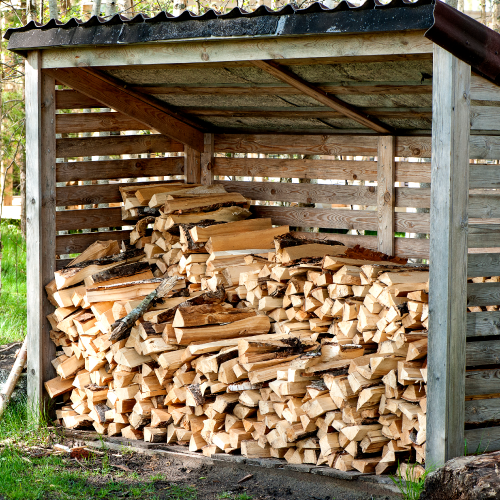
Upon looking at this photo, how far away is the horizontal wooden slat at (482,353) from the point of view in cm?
396

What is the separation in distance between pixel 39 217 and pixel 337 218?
2539 mm

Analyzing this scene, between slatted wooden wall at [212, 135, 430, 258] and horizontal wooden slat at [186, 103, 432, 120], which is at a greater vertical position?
horizontal wooden slat at [186, 103, 432, 120]

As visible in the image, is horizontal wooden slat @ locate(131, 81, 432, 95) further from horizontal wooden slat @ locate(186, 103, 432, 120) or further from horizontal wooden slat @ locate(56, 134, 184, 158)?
horizontal wooden slat @ locate(56, 134, 184, 158)

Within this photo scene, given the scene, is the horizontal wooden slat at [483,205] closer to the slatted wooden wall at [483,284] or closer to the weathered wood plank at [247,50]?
the slatted wooden wall at [483,284]

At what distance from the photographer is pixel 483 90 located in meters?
3.87

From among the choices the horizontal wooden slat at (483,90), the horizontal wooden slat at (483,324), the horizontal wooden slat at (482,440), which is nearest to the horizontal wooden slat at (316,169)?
the horizontal wooden slat at (483,90)

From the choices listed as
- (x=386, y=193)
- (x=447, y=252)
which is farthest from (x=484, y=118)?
(x=386, y=193)

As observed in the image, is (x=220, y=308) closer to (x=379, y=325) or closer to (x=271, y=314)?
(x=271, y=314)

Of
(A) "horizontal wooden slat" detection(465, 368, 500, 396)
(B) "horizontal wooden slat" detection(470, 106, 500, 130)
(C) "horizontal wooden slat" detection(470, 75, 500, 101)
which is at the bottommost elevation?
(A) "horizontal wooden slat" detection(465, 368, 500, 396)

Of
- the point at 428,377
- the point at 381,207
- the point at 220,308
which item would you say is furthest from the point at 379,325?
the point at 381,207

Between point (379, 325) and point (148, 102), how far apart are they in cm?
307

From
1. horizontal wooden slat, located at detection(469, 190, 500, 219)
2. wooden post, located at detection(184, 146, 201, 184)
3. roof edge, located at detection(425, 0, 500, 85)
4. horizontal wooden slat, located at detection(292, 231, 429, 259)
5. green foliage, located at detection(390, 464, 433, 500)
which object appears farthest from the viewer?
wooden post, located at detection(184, 146, 201, 184)

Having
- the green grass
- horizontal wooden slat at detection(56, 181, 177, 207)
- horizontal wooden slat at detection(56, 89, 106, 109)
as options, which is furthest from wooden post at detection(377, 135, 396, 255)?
the green grass

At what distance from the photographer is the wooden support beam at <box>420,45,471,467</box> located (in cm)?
369
